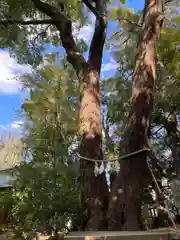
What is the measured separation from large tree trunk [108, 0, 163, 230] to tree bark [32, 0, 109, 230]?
0.78 ft

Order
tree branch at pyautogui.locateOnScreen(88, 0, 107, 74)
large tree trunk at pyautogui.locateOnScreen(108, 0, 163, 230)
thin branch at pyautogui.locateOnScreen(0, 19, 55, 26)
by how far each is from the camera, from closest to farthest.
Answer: large tree trunk at pyautogui.locateOnScreen(108, 0, 163, 230)
tree branch at pyautogui.locateOnScreen(88, 0, 107, 74)
thin branch at pyautogui.locateOnScreen(0, 19, 55, 26)

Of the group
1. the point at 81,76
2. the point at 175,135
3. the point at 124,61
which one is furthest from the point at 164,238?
the point at 124,61

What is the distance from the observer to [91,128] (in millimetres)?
4145

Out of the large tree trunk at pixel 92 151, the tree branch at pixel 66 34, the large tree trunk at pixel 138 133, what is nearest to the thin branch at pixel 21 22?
the tree branch at pixel 66 34

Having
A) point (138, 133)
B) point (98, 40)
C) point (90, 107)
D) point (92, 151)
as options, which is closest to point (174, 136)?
point (98, 40)

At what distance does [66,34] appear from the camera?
4.89 meters

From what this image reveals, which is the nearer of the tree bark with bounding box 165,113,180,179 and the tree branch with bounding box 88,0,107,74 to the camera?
the tree branch with bounding box 88,0,107,74

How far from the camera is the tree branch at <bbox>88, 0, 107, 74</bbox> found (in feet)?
15.3

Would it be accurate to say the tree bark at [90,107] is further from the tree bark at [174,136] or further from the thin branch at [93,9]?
the tree bark at [174,136]

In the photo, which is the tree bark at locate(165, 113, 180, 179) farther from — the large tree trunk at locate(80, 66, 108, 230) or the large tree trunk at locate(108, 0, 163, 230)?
the large tree trunk at locate(108, 0, 163, 230)

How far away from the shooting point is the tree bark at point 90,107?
3.66 m

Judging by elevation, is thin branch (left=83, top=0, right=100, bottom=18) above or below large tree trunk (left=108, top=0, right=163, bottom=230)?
above

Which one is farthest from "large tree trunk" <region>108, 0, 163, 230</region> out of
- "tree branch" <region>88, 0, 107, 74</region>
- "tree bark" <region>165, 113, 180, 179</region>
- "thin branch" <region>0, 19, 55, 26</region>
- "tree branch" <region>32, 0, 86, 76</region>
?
"tree bark" <region>165, 113, 180, 179</region>

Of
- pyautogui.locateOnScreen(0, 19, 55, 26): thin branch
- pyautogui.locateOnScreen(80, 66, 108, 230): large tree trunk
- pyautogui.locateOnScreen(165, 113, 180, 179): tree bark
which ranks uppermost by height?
pyautogui.locateOnScreen(0, 19, 55, 26): thin branch
